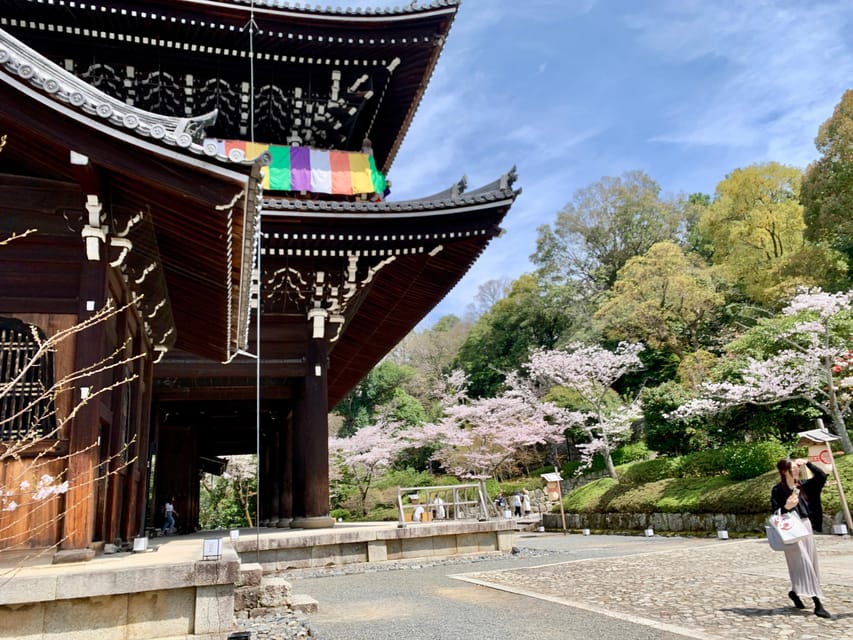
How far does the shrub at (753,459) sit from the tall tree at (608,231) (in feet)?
95.4

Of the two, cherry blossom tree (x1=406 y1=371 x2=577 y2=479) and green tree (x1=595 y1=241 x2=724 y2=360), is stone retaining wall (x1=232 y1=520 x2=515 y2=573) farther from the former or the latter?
green tree (x1=595 y1=241 x2=724 y2=360)

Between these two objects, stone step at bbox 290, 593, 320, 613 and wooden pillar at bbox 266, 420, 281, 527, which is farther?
wooden pillar at bbox 266, 420, 281, 527

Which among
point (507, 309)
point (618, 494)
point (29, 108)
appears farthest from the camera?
point (507, 309)

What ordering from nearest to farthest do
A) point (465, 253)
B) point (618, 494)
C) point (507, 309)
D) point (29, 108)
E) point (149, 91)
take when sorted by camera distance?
point (29, 108) < point (465, 253) < point (149, 91) < point (618, 494) < point (507, 309)

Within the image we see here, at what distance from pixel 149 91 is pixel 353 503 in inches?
1063

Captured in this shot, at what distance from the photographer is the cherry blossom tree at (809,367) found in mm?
17266

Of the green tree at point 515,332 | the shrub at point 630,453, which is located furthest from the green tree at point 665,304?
the green tree at point 515,332

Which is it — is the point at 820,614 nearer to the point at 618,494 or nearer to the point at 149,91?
the point at 149,91

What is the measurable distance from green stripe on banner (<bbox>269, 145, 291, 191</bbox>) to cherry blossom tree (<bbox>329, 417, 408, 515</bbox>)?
2380 centimetres

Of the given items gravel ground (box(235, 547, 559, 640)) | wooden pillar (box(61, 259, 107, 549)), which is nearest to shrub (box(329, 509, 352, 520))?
gravel ground (box(235, 547, 559, 640))

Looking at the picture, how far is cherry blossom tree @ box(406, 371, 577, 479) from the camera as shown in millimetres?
32812

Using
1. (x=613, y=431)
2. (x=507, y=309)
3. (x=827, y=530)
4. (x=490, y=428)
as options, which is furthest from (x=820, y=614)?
(x=507, y=309)

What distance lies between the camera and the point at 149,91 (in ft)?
39.7

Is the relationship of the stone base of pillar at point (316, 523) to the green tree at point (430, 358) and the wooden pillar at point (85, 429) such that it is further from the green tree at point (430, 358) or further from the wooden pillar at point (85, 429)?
the green tree at point (430, 358)
